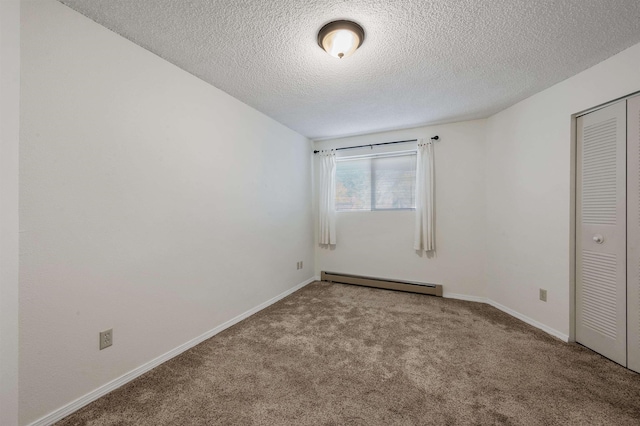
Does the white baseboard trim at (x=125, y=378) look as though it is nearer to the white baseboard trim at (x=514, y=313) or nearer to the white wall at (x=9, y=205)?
the white wall at (x=9, y=205)

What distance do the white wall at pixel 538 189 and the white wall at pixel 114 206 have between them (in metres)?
3.11

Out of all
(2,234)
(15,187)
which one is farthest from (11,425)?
(15,187)

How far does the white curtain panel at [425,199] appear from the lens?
3.44m

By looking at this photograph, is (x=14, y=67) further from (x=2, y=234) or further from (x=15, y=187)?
(x=2, y=234)

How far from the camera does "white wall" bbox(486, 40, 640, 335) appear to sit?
2.06m

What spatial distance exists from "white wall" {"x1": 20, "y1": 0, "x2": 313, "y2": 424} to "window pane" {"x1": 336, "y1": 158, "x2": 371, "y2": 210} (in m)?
1.81

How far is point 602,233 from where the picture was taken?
2.03 m

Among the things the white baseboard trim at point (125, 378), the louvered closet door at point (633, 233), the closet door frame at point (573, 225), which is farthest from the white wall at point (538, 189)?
the white baseboard trim at point (125, 378)

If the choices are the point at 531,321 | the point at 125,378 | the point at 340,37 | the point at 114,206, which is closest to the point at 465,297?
the point at 531,321

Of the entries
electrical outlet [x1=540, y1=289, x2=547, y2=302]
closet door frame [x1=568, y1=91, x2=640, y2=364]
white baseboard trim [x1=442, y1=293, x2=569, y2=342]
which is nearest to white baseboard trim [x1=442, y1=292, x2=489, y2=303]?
white baseboard trim [x1=442, y1=293, x2=569, y2=342]

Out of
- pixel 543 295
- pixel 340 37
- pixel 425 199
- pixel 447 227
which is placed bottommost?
pixel 543 295

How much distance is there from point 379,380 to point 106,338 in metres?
1.85

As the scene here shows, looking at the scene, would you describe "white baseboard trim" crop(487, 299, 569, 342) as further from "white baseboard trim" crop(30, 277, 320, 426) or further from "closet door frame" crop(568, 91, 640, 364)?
"white baseboard trim" crop(30, 277, 320, 426)

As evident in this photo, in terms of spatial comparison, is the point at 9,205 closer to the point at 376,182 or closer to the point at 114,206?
the point at 114,206
